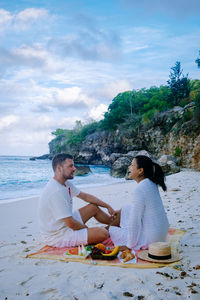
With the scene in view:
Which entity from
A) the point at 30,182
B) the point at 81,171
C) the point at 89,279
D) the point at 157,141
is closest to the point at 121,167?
the point at 81,171

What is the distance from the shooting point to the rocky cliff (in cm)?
1934

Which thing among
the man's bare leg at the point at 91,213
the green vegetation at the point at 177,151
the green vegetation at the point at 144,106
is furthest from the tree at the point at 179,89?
the man's bare leg at the point at 91,213

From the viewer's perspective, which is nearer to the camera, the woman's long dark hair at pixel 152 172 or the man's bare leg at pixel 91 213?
the woman's long dark hair at pixel 152 172

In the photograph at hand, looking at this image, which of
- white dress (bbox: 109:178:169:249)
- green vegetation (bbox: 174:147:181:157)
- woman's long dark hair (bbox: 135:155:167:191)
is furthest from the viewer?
green vegetation (bbox: 174:147:181:157)

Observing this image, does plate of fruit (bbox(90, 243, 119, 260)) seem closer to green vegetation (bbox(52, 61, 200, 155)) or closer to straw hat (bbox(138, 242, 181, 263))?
straw hat (bbox(138, 242, 181, 263))

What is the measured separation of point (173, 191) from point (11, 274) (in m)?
6.79

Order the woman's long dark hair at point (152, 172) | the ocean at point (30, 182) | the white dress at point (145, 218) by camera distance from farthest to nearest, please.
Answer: the ocean at point (30, 182), the woman's long dark hair at point (152, 172), the white dress at point (145, 218)

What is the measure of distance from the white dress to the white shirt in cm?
92

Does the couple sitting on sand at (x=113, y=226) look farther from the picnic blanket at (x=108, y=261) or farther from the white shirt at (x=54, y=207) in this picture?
the picnic blanket at (x=108, y=261)

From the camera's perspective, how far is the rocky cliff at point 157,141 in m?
19.3

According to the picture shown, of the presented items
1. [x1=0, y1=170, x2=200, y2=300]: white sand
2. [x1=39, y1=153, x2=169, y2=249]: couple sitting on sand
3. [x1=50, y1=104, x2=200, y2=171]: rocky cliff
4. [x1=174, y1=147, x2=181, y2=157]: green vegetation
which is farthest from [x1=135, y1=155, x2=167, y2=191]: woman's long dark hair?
[x1=174, y1=147, x2=181, y2=157]: green vegetation

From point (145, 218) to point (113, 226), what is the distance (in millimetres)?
712

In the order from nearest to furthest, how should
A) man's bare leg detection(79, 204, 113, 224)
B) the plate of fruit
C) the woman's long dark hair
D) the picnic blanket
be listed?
the picnic blanket < the plate of fruit < the woman's long dark hair < man's bare leg detection(79, 204, 113, 224)

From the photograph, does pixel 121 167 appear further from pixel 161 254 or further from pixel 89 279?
pixel 89 279
